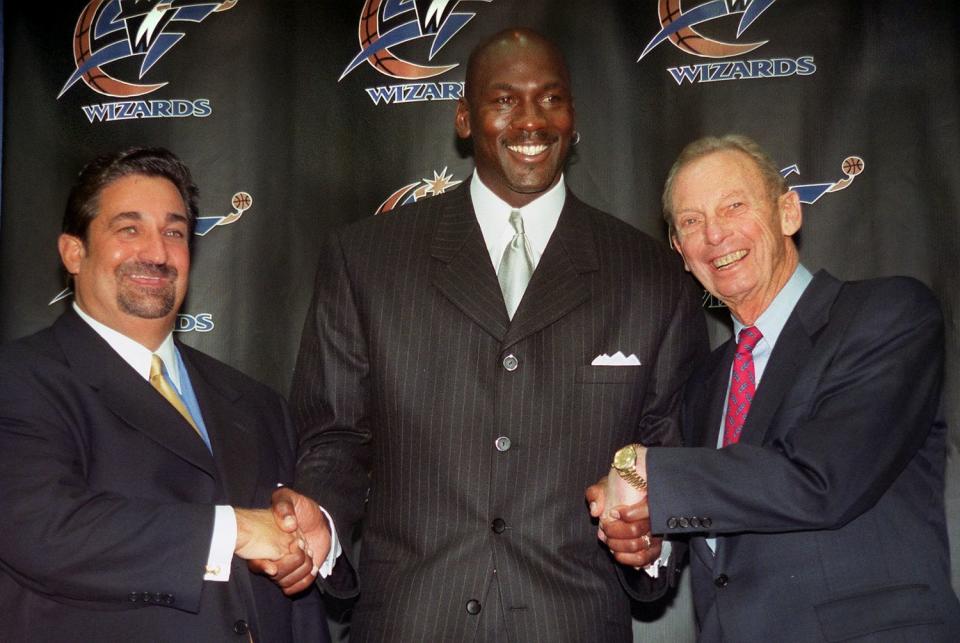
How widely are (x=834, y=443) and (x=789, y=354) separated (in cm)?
33

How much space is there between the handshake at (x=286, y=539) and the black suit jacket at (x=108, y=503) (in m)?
0.11

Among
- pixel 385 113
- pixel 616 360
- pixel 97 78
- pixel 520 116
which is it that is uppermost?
pixel 97 78

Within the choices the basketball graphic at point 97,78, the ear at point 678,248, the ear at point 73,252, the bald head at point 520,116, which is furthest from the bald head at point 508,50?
the basketball graphic at point 97,78

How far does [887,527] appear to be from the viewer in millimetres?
2588

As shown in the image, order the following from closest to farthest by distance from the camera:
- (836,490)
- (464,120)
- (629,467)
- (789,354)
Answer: (836,490) < (629,467) < (789,354) < (464,120)

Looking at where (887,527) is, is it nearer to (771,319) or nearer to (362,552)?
(771,319)

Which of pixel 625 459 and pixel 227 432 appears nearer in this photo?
pixel 625 459

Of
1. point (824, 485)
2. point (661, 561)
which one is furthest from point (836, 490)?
point (661, 561)

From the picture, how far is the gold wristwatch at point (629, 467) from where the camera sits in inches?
104

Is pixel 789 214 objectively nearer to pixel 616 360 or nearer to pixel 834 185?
pixel 616 360

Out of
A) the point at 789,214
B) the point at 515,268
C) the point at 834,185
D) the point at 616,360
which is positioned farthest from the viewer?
the point at 834,185

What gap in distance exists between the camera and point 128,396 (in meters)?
2.88

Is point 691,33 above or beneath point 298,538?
above

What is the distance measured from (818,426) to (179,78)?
3.01 m
